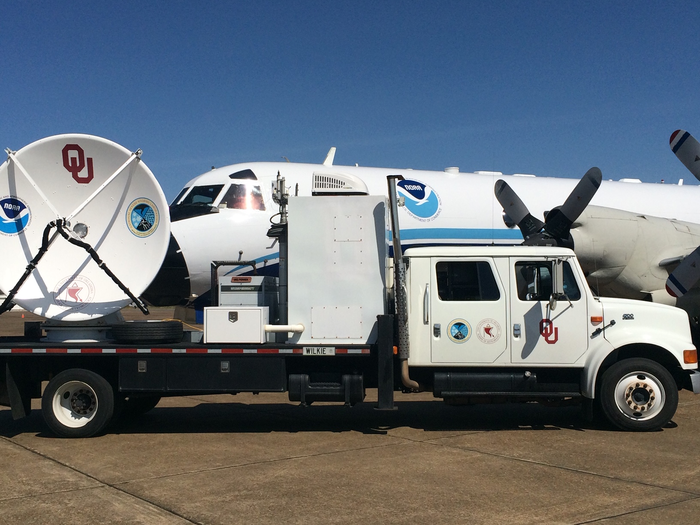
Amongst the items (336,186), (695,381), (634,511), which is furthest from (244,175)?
(634,511)

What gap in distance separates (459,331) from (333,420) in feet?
7.83

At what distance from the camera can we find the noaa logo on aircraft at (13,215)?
8891 mm

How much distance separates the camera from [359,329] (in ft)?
28.8

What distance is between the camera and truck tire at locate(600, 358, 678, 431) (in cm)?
855

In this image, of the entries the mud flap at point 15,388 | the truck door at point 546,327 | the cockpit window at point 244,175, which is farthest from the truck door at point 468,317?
the cockpit window at point 244,175

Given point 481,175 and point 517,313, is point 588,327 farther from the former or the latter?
point 481,175

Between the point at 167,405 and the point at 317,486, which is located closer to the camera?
the point at 317,486

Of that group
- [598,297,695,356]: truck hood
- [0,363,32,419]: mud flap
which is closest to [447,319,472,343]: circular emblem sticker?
[598,297,695,356]: truck hood

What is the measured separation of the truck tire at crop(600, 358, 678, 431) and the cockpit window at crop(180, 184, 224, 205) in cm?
927

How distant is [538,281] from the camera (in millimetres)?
8844

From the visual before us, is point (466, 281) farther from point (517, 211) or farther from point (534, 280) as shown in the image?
point (517, 211)

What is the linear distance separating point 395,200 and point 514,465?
352cm

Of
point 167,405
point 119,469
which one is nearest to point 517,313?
point 119,469

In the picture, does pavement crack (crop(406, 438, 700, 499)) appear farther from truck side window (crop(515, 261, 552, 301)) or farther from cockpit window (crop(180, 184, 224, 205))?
cockpit window (crop(180, 184, 224, 205))
